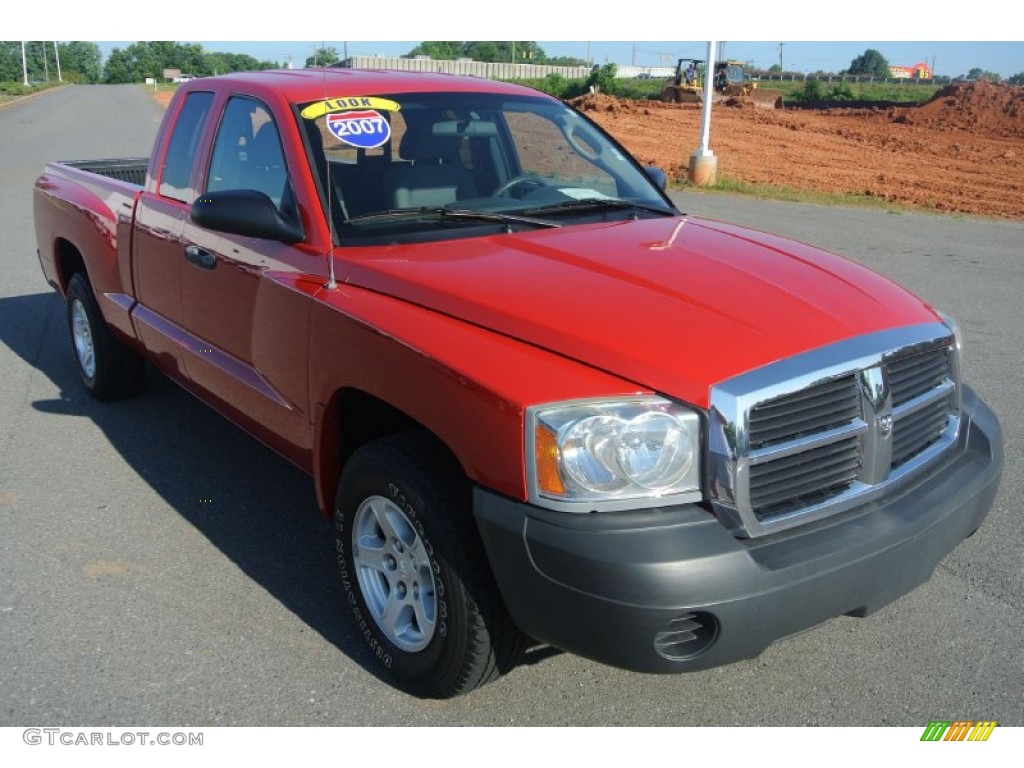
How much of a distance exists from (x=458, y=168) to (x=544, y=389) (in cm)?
175

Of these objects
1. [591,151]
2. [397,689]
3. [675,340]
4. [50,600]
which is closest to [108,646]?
[50,600]

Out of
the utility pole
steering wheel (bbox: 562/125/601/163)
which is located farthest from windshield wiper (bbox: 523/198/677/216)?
the utility pole

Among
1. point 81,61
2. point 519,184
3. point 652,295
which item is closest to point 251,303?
point 519,184

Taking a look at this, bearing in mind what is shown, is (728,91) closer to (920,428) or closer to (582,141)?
(582,141)

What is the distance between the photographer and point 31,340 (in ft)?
24.4

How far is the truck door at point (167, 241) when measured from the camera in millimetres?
4543

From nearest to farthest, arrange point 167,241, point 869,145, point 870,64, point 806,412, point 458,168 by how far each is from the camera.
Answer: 1. point 806,412
2. point 458,168
3. point 167,241
4. point 869,145
5. point 870,64

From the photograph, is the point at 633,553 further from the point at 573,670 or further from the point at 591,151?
the point at 591,151

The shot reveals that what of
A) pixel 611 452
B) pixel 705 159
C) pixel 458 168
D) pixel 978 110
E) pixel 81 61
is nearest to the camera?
pixel 611 452

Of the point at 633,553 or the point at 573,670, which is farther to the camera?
the point at 573,670

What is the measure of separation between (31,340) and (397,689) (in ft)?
18.0

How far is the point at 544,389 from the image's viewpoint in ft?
8.48
